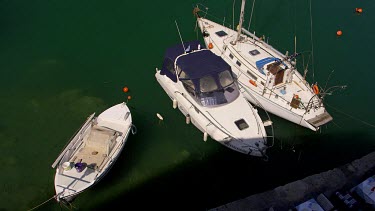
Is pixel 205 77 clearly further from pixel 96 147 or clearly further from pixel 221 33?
pixel 96 147

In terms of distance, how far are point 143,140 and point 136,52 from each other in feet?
27.3

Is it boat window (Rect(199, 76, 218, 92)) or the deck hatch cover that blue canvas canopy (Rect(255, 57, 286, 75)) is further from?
the deck hatch cover

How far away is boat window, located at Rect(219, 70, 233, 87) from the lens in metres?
21.9

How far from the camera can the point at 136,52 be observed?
1085 inches

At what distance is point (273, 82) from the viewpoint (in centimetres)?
2258

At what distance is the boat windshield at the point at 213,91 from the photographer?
21.5 meters


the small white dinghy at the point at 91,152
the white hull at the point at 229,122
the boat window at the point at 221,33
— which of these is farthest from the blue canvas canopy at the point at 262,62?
the small white dinghy at the point at 91,152

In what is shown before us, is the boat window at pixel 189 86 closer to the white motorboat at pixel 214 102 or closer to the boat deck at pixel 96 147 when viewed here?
the white motorboat at pixel 214 102

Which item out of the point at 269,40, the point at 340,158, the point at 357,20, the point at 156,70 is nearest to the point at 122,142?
the point at 156,70

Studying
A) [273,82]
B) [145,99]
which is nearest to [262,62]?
[273,82]

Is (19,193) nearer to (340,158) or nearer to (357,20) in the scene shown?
(340,158)

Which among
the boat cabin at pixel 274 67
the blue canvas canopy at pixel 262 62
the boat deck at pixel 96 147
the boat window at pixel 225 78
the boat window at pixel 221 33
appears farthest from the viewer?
the boat window at pixel 221 33

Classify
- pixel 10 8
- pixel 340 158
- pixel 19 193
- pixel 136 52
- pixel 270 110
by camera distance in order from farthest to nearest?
pixel 10 8
pixel 136 52
pixel 270 110
pixel 340 158
pixel 19 193

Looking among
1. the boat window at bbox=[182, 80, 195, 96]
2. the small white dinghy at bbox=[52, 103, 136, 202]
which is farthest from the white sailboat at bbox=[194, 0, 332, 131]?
the small white dinghy at bbox=[52, 103, 136, 202]
